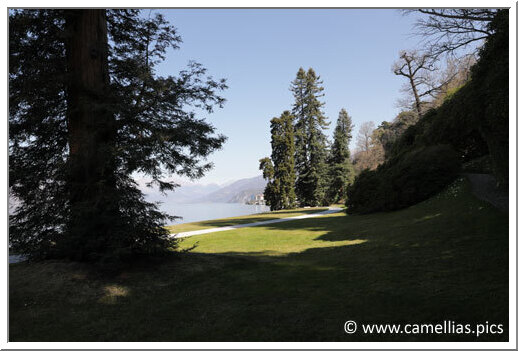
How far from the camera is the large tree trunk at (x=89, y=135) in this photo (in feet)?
16.1

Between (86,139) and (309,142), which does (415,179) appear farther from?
(309,142)

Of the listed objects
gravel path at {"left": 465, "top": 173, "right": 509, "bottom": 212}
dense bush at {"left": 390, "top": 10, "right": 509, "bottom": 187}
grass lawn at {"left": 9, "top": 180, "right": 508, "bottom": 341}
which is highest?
dense bush at {"left": 390, "top": 10, "right": 509, "bottom": 187}

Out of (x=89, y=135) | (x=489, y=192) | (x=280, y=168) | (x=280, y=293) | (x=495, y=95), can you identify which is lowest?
(x=280, y=293)

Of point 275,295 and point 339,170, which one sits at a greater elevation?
point 339,170

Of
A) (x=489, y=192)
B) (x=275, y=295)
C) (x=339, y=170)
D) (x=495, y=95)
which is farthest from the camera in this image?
(x=339, y=170)

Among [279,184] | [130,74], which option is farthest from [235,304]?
[279,184]

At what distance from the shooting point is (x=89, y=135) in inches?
196

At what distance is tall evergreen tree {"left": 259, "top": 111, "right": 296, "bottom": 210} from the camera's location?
30.2m

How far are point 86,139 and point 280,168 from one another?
25759mm

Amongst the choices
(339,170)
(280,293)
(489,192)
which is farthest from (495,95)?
(339,170)

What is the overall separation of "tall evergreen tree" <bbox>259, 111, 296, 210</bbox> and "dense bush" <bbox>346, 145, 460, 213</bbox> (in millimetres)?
16089

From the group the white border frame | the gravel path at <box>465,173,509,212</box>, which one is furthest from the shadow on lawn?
the gravel path at <box>465,173,509,212</box>

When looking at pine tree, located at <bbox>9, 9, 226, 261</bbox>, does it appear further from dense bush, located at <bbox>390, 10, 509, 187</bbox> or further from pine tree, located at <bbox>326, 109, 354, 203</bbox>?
pine tree, located at <bbox>326, 109, 354, 203</bbox>

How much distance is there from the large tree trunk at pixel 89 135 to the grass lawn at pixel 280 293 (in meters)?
0.76
